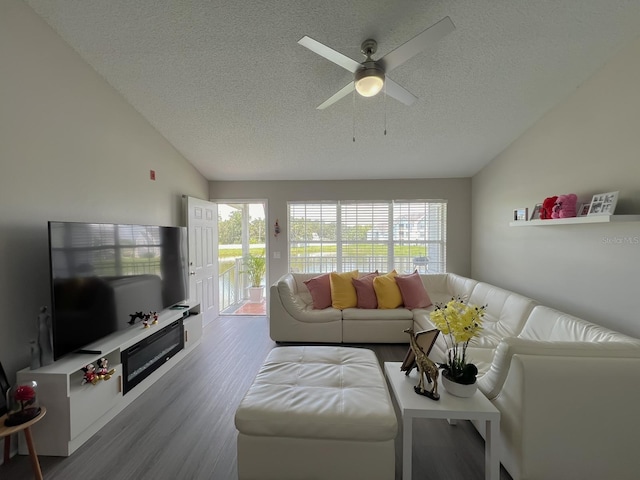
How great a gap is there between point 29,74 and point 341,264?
4.04 meters

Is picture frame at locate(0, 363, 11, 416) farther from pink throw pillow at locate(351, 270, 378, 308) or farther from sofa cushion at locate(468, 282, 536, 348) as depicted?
sofa cushion at locate(468, 282, 536, 348)

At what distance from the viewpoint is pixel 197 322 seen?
11.1 feet

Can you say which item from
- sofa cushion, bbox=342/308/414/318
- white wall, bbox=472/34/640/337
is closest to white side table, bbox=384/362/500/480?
white wall, bbox=472/34/640/337

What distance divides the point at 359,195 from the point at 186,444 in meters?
3.84

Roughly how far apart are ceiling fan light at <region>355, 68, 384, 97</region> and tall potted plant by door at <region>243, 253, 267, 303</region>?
432cm

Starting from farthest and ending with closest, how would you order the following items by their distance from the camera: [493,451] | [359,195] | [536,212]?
[359,195], [536,212], [493,451]

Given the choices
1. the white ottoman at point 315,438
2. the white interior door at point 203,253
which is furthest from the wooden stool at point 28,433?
the white interior door at point 203,253

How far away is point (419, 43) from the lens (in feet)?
4.87

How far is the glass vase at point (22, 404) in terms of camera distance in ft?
4.93

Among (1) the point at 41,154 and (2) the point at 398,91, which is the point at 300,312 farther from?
(1) the point at 41,154

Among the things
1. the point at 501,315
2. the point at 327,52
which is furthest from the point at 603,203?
the point at 327,52

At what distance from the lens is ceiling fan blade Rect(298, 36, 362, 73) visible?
1489mm

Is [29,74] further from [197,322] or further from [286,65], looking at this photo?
[197,322]

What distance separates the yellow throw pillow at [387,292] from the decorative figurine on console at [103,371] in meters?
2.82
